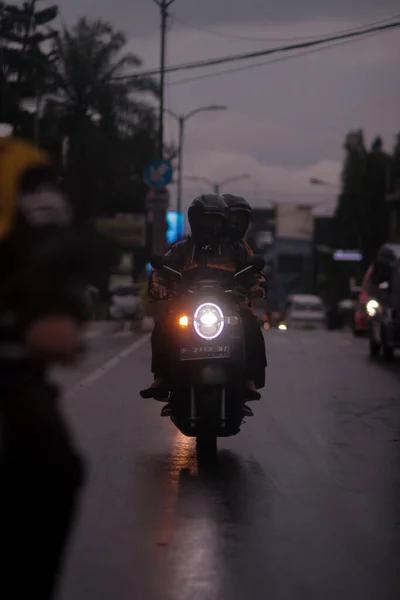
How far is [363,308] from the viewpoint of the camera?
1121 inches

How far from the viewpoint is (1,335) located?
3387 mm

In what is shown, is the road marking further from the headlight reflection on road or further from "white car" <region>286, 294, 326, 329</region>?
"white car" <region>286, 294, 326, 329</region>

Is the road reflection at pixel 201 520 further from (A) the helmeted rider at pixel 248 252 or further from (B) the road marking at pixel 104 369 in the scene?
(B) the road marking at pixel 104 369

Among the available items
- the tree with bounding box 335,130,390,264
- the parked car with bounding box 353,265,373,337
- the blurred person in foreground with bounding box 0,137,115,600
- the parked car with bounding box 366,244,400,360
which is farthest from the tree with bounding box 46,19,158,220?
the blurred person in foreground with bounding box 0,137,115,600

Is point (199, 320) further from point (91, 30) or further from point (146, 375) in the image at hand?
point (91, 30)

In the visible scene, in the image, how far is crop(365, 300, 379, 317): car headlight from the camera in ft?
76.2

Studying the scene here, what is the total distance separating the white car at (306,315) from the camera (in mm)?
58688

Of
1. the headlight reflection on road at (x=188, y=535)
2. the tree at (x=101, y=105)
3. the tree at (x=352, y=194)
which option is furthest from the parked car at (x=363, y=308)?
the tree at (x=352, y=194)

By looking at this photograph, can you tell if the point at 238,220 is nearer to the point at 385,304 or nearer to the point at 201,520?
the point at 201,520

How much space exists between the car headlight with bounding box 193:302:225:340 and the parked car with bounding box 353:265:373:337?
16.7 m

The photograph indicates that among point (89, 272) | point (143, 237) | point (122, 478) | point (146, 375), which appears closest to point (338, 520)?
point (122, 478)

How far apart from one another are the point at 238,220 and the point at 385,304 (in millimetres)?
12332

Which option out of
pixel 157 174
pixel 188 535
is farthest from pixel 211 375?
pixel 157 174

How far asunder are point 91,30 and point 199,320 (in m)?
60.6
